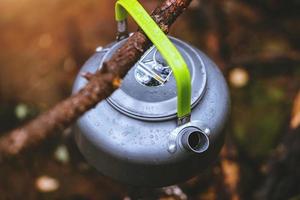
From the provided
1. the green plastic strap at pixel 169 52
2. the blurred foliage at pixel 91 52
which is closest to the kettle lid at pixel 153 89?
the green plastic strap at pixel 169 52


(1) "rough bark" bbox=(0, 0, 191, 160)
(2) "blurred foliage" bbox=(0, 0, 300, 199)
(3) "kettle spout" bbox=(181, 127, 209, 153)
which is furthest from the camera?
(2) "blurred foliage" bbox=(0, 0, 300, 199)

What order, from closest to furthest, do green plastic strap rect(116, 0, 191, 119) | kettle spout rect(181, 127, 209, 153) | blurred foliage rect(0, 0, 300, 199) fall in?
green plastic strap rect(116, 0, 191, 119) → kettle spout rect(181, 127, 209, 153) → blurred foliage rect(0, 0, 300, 199)

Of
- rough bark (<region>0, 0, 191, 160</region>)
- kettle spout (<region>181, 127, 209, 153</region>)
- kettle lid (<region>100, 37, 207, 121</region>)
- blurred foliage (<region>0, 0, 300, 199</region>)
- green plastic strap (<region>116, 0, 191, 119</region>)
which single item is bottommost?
blurred foliage (<region>0, 0, 300, 199</region>)

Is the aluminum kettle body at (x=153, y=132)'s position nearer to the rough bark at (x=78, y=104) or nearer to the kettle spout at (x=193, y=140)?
the kettle spout at (x=193, y=140)

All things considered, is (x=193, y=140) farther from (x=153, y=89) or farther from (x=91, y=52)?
(x=91, y=52)

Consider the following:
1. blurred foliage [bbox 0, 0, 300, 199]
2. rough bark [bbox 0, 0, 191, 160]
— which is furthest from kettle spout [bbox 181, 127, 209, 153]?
blurred foliage [bbox 0, 0, 300, 199]

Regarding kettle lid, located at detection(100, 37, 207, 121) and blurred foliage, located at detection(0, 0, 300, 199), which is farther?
blurred foliage, located at detection(0, 0, 300, 199)

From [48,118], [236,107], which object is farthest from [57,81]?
[48,118]

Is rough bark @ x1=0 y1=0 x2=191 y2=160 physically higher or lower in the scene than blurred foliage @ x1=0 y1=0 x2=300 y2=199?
higher

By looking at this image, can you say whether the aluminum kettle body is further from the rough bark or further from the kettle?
the rough bark

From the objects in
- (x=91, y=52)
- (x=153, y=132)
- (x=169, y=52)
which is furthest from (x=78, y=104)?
(x=91, y=52)
